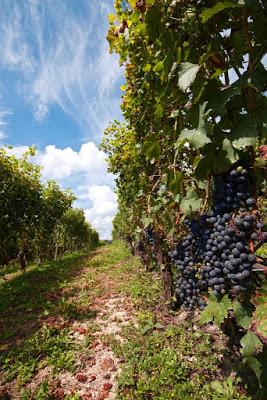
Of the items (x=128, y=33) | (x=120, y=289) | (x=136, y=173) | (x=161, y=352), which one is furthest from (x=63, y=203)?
(x=128, y=33)

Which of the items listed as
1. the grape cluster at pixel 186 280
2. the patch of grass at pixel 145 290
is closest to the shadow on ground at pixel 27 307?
the patch of grass at pixel 145 290

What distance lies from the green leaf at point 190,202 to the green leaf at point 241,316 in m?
0.82

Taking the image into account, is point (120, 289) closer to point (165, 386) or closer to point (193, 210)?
point (165, 386)

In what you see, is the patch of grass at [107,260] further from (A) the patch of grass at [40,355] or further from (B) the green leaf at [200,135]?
(B) the green leaf at [200,135]

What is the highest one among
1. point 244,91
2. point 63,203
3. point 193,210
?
point 63,203

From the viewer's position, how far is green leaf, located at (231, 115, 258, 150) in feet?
7.00

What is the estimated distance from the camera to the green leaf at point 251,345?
87.0 inches

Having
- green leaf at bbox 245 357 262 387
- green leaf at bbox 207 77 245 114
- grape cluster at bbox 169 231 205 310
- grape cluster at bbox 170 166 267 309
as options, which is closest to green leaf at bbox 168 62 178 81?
green leaf at bbox 207 77 245 114

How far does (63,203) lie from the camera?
2719 centimetres

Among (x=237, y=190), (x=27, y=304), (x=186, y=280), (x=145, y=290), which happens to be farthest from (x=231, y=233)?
(x=27, y=304)

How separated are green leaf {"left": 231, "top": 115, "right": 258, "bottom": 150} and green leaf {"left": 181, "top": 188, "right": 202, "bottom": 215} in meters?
0.64

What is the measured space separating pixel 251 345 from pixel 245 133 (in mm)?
1510

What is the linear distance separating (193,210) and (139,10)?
1.88m

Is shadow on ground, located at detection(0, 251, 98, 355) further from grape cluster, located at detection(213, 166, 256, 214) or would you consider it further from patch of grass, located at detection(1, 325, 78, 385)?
grape cluster, located at detection(213, 166, 256, 214)
